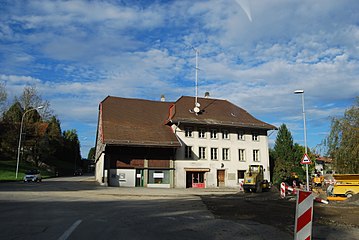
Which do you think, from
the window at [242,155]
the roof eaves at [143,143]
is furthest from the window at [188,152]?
the window at [242,155]

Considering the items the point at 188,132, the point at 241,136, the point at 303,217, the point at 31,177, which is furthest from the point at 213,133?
the point at 303,217

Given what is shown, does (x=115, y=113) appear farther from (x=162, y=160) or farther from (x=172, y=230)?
(x=172, y=230)

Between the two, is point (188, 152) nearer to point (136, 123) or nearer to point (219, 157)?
point (219, 157)

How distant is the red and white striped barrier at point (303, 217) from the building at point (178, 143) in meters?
33.6

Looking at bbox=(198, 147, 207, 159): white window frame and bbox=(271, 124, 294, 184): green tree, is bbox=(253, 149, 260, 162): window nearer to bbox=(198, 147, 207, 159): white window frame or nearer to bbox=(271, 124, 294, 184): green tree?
bbox=(271, 124, 294, 184): green tree

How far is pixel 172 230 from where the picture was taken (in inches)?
395

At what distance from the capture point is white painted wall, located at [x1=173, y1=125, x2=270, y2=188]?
1727 inches

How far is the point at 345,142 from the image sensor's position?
25922 mm

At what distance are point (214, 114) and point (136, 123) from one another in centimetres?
1065

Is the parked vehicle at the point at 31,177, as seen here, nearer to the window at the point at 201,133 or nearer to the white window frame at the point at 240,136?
the window at the point at 201,133

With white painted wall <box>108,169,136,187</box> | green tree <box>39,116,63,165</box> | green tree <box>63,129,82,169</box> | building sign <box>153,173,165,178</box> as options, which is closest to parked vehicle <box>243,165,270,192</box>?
building sign <box>153,173,165,178</box>

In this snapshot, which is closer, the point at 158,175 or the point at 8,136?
the point at 158,175

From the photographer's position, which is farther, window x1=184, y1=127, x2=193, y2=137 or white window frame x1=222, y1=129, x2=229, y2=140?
white window frame x1=222, y1=129, x2=229, y2=140

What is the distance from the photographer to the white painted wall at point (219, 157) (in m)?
43.9
